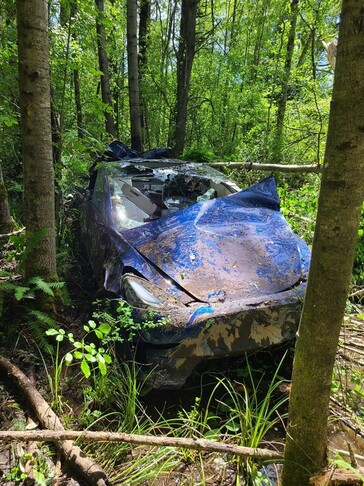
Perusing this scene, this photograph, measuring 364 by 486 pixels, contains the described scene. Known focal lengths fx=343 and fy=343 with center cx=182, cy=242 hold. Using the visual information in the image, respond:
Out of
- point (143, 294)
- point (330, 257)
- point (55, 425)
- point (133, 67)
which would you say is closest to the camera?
point (330, 257)

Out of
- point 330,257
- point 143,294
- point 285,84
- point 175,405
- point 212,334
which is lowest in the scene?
point 175,405

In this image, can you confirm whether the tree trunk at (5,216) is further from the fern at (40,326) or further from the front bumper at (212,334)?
the front bumper at (212,334)

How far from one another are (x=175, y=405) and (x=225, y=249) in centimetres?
125

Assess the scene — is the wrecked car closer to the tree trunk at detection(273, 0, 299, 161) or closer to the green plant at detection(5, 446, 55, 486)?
the green plant at detection(5, 446, 55, 486)

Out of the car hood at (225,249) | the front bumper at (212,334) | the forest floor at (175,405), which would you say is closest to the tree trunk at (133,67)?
the car hood at (225,249)

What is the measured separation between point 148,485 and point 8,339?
169cm

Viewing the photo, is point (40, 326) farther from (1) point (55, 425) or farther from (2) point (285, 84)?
(2) point (285, 84)

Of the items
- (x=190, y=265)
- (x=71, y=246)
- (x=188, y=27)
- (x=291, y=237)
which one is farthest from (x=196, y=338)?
(x=188, y=27)

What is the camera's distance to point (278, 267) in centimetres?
274

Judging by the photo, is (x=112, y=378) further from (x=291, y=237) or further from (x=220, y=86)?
(x=220, y=86)

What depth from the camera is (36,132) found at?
2754 mm

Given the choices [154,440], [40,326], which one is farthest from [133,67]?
[154,440]

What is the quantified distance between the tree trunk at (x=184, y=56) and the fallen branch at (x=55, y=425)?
7365 mm

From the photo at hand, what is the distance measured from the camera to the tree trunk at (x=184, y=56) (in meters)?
7.71
